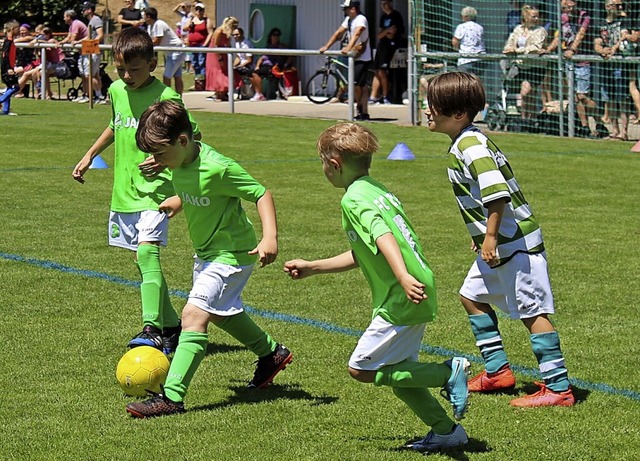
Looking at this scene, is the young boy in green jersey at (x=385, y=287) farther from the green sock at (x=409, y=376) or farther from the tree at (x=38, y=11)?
the tree at (x=38, y=11)

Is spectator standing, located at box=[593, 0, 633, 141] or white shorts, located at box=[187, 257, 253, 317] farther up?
spectator standing, located at box=[593, 0, 633, 141]

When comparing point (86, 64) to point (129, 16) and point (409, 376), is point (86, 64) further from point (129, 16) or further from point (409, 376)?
point (409, 376)

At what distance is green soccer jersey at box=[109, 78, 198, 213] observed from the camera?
661 cm

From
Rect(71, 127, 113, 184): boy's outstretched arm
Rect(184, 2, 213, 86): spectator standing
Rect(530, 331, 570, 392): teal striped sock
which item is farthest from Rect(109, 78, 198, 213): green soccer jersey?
Rect(184, 2, 213, 86): spectator standing

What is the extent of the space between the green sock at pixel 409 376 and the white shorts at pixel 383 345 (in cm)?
2

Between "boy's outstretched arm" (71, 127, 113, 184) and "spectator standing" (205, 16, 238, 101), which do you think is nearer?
"boy's outstretched arm" (71, 127, 113, 184)

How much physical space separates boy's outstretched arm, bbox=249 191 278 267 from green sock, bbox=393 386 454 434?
839 millimetres

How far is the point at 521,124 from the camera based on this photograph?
19.5 m

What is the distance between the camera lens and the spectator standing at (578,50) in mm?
18375

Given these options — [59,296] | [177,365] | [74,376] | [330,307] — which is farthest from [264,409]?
[59,296]

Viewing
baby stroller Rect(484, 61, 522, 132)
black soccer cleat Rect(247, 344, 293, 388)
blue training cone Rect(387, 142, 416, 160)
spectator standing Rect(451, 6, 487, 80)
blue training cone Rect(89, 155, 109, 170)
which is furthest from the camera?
spectator standing Rect(451, 6, 487, 80)

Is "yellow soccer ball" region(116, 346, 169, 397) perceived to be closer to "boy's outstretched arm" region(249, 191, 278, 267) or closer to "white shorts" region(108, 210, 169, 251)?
"boy's outstretched arm" region(249, 191, 278, 267)

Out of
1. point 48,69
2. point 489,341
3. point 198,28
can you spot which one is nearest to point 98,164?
point 489,341

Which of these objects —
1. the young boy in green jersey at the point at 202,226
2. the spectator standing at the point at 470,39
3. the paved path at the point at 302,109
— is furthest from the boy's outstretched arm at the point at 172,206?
the paved path at the point at 302,109
